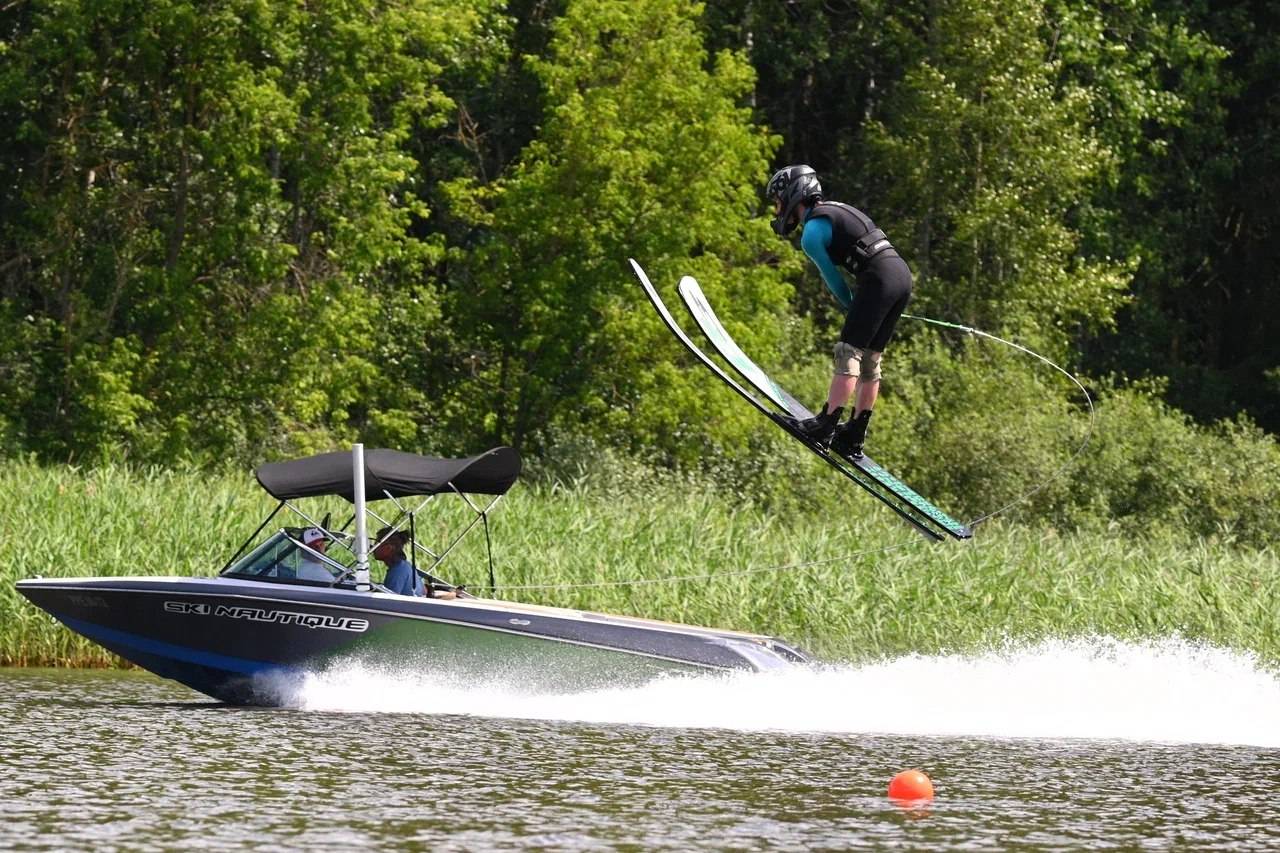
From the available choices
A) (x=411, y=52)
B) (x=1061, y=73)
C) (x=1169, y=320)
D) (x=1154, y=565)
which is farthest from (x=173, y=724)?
(x=1169, y=320)

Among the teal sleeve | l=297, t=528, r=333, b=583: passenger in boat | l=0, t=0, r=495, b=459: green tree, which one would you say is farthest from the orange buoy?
l=0, t=0, r=495, b=459: green tree

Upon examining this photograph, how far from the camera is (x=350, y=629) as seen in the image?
46.6 feet

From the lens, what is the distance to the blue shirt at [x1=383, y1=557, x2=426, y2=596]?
571 inches

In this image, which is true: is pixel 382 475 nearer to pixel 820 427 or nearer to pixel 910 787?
pixel 820 427

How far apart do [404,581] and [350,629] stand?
1.72ft

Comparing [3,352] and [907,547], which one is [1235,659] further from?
[3,352]

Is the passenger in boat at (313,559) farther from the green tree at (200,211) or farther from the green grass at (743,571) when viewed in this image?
the green tree at (200,211)

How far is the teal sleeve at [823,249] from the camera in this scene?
40.6 feet

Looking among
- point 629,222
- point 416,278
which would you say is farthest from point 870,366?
point 416,278

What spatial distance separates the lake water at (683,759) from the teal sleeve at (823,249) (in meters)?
2.68

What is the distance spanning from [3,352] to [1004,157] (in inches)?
635

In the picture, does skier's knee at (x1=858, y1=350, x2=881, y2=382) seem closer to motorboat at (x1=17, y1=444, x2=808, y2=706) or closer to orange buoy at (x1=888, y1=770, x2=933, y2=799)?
motorboat at (x1=17, y1=444, x2=808, y2=706)

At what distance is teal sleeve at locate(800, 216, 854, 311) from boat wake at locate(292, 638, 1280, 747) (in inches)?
112

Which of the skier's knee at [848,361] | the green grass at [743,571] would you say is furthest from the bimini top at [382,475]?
the skier's knee at [848,361]
